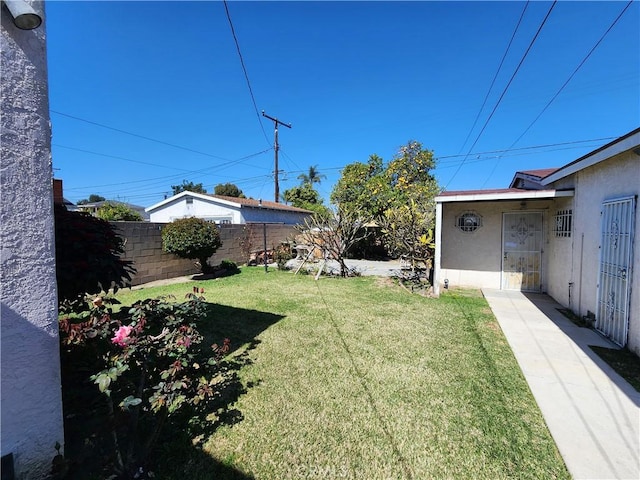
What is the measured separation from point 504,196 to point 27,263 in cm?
888

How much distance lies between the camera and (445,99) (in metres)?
15.6

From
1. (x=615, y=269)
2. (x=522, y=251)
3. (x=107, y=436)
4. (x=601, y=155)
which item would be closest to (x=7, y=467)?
(x=107, y=436)

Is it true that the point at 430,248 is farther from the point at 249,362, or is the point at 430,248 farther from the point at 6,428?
the point at 6,428

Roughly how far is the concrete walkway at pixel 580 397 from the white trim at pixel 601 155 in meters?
3.10

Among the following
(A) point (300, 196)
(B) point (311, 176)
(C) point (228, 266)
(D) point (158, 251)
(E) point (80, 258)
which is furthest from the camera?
(B) point (311, 176)

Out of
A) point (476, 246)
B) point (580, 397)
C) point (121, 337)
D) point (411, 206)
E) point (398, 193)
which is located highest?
point (398, 193)

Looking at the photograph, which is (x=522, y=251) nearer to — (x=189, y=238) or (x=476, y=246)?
(x=476, y=246)

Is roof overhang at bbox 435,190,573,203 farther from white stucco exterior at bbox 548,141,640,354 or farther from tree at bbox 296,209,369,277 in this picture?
tree at bbox 296,209,369,277

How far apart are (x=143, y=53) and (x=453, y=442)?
12.3 metres

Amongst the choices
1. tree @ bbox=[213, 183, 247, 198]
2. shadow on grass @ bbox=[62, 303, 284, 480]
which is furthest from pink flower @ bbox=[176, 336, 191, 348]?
tree @ bbox=[213, 183, 247, 198]

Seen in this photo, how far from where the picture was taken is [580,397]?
3.28 metres

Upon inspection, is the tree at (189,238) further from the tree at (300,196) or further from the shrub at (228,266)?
the tree at (300,196)

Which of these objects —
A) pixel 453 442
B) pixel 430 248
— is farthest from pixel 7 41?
pixel 430 248

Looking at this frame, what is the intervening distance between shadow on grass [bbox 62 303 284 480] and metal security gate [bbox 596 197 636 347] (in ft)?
19.1
